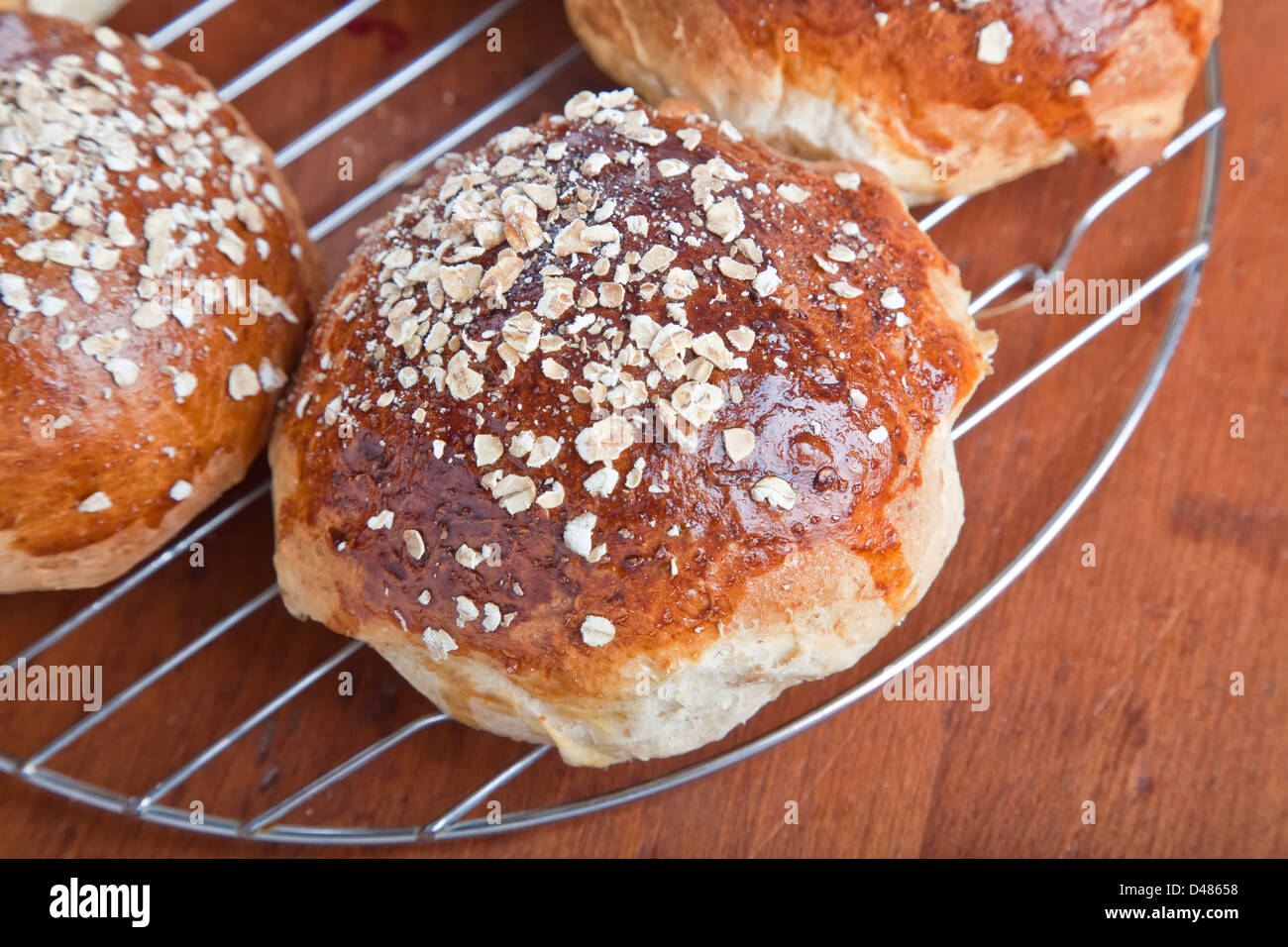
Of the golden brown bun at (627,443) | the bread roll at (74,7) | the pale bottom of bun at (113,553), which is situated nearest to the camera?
the golden brown bun at (627,443)

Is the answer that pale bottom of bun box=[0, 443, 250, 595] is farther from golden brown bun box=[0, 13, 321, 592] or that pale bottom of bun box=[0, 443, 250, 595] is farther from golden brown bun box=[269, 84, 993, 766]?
golden brown bun box=[269, 84, 993, 766]

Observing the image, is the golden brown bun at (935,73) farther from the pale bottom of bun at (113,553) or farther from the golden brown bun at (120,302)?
the pale bottom of bun at (113,553)

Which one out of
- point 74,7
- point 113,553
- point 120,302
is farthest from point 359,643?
point 74,7

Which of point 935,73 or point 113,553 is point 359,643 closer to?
point 113,553

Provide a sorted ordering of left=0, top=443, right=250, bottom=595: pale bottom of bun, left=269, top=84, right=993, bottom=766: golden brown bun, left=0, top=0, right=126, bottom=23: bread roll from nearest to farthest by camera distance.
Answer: left=269, top=84, right=993, bottom=766: golden brown bun → left=0, top=443, right=250, bottom=595: pale bottom of bun → left=0, top=0, right=126, bottom=23: bread roll

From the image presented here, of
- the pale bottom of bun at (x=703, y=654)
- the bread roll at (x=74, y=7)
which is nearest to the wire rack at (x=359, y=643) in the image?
the bread roll at (x=74, y=7)

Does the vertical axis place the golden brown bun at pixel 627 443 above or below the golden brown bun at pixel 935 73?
below

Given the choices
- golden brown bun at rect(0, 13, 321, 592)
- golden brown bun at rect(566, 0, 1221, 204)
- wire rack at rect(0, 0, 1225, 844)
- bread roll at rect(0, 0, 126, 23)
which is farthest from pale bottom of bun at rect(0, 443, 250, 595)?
golden brown bun at rect(566, 0, 1221, 204)
